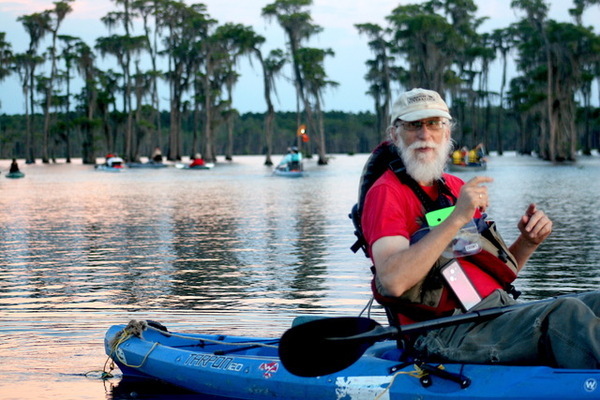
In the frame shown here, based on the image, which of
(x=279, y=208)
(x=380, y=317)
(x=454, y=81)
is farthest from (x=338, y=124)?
(x=380, y=317)

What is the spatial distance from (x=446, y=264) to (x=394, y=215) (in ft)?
1.03

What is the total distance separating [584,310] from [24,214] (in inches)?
797

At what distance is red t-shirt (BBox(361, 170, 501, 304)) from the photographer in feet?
13.4

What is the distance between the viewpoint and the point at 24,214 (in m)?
22.4

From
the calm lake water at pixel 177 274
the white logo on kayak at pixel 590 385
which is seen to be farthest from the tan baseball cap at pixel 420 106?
the calm lake water at pixel 177 274

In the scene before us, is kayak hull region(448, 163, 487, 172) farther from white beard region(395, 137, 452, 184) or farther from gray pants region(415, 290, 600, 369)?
gray pants region(415, 290, 600, 369)

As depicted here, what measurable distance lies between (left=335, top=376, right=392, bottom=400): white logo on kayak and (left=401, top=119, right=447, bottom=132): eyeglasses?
45.6 inches

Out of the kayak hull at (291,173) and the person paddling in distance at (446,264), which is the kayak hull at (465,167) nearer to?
the kayak hull at (291,173)

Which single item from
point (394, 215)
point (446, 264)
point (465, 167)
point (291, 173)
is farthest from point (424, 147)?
point (465, 167)

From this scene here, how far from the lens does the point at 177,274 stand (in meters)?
11.1

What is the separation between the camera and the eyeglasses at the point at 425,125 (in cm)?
430

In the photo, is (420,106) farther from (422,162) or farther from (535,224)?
(535,224)

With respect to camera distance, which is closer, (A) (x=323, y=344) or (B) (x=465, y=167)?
(A) (x=323, y=344)

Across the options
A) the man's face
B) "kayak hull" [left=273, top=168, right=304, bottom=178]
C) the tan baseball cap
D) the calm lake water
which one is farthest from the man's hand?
"kayak hull" [left=273, top=168, right=304, bottom=178]
